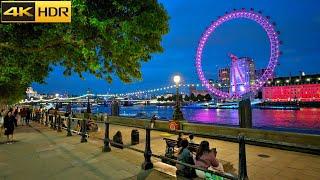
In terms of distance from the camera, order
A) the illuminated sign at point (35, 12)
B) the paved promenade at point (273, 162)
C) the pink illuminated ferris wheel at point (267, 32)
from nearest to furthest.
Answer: the illuminated sign at point (35, 12) < the paved promenade at point (273, 162) < the pink illuminated ferris wheel at point (267, 32)

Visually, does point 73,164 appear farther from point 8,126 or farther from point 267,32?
point 267,32

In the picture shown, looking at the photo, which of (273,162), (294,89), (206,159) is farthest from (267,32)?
(294,89)

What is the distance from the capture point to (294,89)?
465 feet

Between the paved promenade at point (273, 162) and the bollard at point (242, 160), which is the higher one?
the bollard at point (242, 160)

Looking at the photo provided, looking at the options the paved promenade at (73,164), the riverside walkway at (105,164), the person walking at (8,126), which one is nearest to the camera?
the paved promenade at (73,164)

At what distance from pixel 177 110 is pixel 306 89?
13133 cm

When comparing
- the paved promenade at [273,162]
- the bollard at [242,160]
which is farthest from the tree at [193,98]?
the bollard at [242,160]

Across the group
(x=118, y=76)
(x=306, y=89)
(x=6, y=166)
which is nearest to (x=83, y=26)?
(x=118, y=76)

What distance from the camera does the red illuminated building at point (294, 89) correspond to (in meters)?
136

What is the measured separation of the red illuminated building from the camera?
5346 inches

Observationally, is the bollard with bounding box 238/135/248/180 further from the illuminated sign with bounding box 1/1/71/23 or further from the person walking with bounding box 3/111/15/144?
the person walking with bounding box 3/111/15/144

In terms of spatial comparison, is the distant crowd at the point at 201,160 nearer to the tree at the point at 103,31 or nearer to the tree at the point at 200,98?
the tree at the point at 103,31

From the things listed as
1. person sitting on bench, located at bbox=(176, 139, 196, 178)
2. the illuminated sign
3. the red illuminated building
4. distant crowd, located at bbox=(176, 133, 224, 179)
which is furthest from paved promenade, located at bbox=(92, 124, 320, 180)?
the red illuminated building

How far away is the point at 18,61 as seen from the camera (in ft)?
35.0
